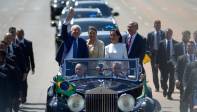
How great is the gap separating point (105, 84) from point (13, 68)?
2.64 meters

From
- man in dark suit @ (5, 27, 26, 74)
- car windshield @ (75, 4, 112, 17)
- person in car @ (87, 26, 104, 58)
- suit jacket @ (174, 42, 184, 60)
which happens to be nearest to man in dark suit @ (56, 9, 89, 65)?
person in car @ (87, 26, 104, 58)

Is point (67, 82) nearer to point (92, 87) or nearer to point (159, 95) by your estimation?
point (92, 87)

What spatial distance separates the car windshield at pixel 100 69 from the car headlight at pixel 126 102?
90cm

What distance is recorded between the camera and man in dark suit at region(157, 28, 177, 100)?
752 inches

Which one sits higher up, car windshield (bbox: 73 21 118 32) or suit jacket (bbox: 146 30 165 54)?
car windshield (bbox: 73 21 118 32)

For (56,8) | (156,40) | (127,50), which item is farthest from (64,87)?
(56,8)

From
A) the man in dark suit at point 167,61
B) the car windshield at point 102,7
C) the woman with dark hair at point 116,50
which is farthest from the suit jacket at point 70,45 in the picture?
the car windshield at point 102,7

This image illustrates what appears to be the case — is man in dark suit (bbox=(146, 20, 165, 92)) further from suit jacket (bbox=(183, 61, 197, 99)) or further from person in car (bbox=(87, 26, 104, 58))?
suit jacket (bbox=(183, 61, 197, 99))

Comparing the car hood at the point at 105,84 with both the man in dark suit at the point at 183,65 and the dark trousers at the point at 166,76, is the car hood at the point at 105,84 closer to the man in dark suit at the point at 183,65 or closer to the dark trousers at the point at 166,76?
the man in dark suit at the point at 183,65

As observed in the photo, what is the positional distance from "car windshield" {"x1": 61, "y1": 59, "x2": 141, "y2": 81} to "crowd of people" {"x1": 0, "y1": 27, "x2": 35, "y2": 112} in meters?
1.24

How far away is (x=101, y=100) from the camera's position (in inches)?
512

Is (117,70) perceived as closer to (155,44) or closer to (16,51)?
(16,51)

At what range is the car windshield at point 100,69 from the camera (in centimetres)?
1402

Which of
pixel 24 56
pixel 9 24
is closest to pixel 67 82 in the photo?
pixel 24 56
